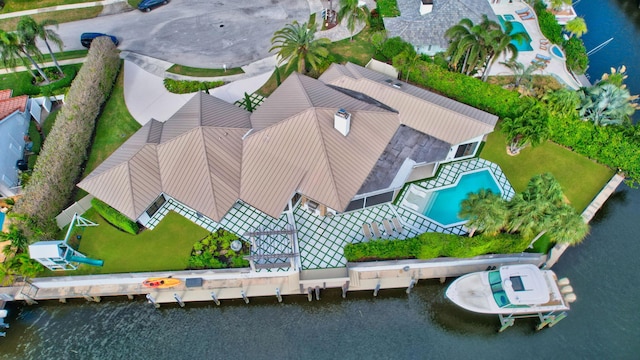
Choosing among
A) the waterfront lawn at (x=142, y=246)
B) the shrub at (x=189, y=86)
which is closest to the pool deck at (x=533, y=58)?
the shrub at (x=189, y=86)

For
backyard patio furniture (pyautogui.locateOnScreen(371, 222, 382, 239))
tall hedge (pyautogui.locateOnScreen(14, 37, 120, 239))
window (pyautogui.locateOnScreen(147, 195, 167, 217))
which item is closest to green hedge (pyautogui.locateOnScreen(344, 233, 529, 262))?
backyard patio furniture (pyautogui.locateOnScreen(371, 222, 382, 239))

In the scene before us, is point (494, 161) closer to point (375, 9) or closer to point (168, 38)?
point (375, 9)

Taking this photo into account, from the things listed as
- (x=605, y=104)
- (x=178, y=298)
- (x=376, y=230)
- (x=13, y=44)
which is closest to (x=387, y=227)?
(x=376, y=230)

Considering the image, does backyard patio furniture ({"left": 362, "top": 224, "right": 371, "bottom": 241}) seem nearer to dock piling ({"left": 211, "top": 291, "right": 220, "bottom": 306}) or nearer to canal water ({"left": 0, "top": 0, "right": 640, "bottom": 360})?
canal water ({"left": 0, "top": 0, "right": 640, "bottom": 360})

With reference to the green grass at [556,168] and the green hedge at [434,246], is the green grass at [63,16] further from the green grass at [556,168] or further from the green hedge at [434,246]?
the green grass at [556,168]

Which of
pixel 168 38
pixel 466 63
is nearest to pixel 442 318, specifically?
pixel 466 63

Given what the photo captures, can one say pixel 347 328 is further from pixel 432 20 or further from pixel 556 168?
pixel 432 20
